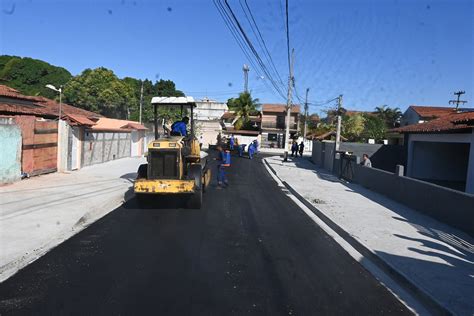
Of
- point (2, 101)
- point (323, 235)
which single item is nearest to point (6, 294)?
point (323, 235)

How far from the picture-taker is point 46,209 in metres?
9.80

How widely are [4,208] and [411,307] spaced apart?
29.2 ft

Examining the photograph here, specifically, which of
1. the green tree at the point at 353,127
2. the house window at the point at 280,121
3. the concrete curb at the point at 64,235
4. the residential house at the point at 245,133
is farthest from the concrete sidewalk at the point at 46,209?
the house window at the point at 280,121

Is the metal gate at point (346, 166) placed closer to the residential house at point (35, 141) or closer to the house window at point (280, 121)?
the residential house at point (35, 141)

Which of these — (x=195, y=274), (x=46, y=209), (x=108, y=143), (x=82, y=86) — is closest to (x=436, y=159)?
(x=108, y=143)

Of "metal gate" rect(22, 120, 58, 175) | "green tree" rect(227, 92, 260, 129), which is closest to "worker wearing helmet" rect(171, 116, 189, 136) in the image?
"metal gate" rect(22, 120, 58, 175)

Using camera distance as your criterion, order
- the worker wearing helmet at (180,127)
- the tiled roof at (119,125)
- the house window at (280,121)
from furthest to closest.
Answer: the house window at (280,121) → the tiled roof at (119,125) → the worker wearing helmet at (180,127)

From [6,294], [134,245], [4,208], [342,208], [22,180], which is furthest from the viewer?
[22,180]

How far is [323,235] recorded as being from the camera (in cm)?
874

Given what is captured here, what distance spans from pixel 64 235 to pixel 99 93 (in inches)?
2033

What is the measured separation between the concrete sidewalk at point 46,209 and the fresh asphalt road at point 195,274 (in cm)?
34

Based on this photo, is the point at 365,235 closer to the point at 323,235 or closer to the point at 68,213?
the point at 323,235

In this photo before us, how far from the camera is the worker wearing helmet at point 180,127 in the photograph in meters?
12.1

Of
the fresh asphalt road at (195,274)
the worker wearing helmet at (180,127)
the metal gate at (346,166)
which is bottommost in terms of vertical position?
the fresh asphalt road at (195,274)
